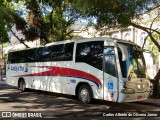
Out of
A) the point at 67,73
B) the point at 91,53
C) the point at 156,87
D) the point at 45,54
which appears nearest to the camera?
the point at 91,53

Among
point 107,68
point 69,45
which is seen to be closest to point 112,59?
point 107,68

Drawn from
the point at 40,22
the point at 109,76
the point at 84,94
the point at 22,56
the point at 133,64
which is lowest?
the point at 84,94

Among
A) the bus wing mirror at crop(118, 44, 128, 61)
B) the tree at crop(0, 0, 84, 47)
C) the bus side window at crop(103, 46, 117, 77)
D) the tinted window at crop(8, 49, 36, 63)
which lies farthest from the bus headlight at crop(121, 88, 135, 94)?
the tree at crop(0, 0, 84, 47)

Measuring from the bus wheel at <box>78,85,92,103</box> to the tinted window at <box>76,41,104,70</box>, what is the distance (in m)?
1.26

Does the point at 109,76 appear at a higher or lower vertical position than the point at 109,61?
lower

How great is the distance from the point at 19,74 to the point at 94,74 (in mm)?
8232

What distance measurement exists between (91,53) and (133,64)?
86.3 inches

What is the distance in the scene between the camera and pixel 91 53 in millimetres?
14602

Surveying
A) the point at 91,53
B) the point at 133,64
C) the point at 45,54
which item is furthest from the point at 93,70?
the point at 45,54

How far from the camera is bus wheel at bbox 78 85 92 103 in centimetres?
1456

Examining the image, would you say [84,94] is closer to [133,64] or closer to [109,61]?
[109,61]

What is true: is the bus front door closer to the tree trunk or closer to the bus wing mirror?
the bus wing mirror

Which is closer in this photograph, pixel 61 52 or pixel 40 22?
pixel 61 52

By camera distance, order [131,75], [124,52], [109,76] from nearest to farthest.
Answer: [124,52], [131,75], [109,76]
